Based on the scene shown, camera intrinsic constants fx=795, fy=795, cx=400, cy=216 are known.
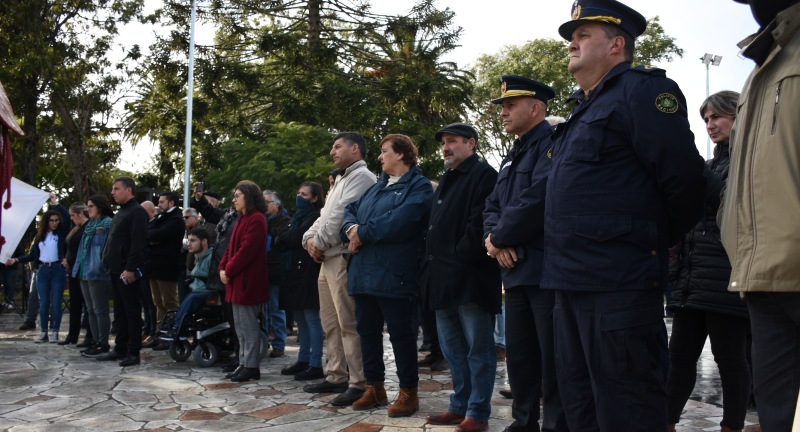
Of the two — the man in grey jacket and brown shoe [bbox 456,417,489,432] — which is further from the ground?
the man in grey jacket

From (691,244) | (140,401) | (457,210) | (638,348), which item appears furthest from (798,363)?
(140,401)

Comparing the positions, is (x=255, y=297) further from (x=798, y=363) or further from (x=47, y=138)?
(x=47, y=138)

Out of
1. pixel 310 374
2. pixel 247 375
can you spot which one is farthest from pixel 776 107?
pixel 247 375

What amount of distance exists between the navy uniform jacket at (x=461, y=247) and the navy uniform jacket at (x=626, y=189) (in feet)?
5.73

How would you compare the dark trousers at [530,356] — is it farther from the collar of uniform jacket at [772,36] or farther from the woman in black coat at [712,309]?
the collar of uniform jacket at [772,36]

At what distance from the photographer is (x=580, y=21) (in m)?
3.39

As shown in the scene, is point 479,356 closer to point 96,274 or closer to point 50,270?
point 96,274

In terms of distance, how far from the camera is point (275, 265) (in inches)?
362

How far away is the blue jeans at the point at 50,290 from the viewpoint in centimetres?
1086

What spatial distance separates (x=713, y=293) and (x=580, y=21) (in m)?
1.73

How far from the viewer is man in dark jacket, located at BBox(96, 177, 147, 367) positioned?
8.61m

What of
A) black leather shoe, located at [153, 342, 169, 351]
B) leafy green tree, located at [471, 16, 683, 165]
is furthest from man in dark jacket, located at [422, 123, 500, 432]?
leafy green tree, located at [471, 16, 683, 165]

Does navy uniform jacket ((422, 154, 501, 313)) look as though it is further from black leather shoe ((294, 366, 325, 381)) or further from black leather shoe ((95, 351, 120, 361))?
black leather shoe ((95, 351, 120, 361))

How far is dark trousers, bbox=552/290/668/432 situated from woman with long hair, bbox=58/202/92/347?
27.5 feet
